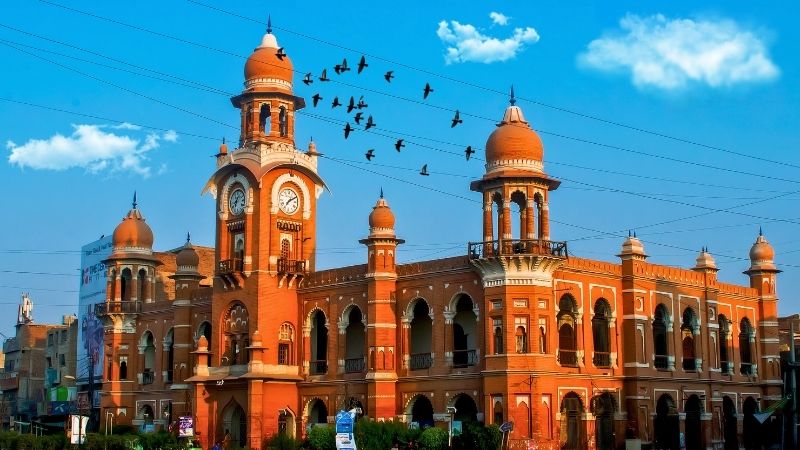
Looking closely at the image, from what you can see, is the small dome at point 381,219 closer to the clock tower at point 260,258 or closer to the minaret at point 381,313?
the minaret at point 381,313

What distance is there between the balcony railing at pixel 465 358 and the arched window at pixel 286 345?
388 inches

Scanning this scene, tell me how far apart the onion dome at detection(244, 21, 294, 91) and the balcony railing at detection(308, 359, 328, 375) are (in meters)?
14.4

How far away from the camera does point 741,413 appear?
56.5 m

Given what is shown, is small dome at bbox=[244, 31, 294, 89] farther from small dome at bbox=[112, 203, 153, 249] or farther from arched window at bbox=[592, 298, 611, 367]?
arched window at bbox=[592, 298, 611, 367]

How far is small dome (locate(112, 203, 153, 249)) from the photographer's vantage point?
Result: 216 feet

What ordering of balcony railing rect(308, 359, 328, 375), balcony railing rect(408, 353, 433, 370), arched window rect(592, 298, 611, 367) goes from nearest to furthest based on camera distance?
balcony railing rect(408, 353, 433, 370) → arched window rect(592, 298, 611, 367) → balcony railing rect(308, 359, 328, 375)

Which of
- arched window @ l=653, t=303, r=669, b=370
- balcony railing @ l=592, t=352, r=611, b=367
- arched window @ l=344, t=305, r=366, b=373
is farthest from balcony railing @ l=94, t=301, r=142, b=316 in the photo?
arched window @ l=653, t=303, r=669, b=370

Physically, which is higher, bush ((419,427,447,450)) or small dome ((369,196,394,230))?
small dome ((369,196,394,230))

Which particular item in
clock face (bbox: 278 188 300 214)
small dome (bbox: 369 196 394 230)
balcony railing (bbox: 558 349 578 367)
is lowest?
balcony railing (bbox: 558 349 578 367)

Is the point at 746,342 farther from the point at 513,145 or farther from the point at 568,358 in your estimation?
the point at 513,145

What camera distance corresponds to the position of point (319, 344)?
5662cm

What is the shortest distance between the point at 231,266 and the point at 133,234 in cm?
1303

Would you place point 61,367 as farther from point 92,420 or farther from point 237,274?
point 237,274

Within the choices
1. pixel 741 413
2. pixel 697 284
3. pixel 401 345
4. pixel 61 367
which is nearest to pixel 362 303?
pixel 401 345
